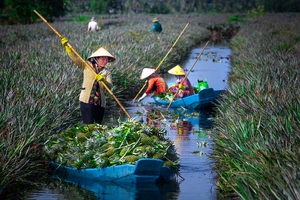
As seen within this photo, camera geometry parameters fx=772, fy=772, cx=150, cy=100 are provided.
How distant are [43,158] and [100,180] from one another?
2.93ft

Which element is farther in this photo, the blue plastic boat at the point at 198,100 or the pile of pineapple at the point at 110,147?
the blue plastic boat at the point at 198,100

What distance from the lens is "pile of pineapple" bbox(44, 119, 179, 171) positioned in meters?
10.0

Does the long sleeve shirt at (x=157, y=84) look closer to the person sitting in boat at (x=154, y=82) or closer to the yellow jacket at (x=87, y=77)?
the person sitting in boat at (x=154, y=82)

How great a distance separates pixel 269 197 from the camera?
6.96 meters

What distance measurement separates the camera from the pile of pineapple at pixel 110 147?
394 inches

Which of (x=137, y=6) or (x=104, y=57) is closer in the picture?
(x=104, y=57)

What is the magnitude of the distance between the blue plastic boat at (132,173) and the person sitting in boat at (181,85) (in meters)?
7.37

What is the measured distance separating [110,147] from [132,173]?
563mm

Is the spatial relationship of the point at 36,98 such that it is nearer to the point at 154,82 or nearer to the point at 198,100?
the point at 198,100

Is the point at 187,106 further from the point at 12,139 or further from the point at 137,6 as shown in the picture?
the point at 137,6

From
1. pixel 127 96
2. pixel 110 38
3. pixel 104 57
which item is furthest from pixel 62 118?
pixel 110 38

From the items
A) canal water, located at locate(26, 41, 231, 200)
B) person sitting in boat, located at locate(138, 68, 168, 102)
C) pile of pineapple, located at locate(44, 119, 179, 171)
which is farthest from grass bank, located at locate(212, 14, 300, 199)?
person sitting in boat, located at locate(138, 68, 168, 102)

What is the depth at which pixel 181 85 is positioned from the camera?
57.4 ft

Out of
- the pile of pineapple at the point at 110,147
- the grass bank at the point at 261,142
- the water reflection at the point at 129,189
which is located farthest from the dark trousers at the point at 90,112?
the water reflection at the point at 129,189
